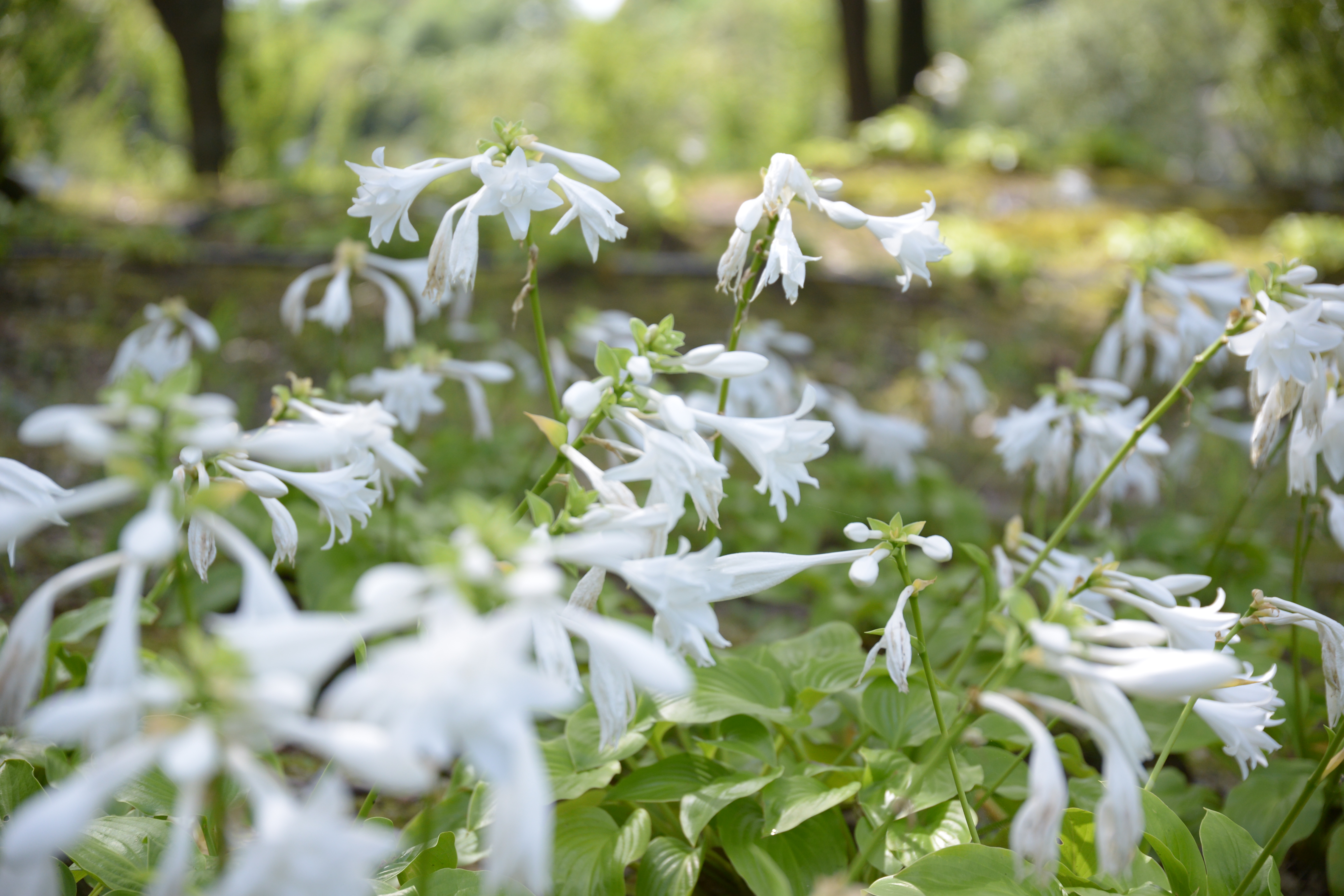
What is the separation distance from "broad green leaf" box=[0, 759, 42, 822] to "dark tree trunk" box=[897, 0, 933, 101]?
12729 millimetres

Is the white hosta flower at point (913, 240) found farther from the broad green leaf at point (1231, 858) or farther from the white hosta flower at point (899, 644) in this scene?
the broad green leaf at point (1231, 858)

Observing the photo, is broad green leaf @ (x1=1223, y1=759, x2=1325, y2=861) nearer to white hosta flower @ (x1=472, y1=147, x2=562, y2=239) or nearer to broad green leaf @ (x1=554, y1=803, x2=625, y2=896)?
broad green leaf @ (x1=554, y1=803, x2=625, y2=896)

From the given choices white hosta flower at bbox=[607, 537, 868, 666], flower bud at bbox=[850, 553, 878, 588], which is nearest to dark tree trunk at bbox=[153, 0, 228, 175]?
white hosta flower at bbox=[607, 537, 868, 666]

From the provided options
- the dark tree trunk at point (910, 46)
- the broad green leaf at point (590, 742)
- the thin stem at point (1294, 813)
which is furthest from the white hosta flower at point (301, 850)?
the dark tree trunk at point (910, 46)

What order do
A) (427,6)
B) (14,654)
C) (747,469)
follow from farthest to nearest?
(427,6) → (747,469) → (14,654)

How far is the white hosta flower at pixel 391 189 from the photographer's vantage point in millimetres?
1497

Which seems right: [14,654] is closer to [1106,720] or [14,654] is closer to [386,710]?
[386,710]

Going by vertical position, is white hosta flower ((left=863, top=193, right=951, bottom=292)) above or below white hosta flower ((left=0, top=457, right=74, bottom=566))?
above

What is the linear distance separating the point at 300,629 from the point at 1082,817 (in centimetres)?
133

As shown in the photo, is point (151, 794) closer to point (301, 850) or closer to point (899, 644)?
point (301, 850)

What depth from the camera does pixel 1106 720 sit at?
0.94 metres

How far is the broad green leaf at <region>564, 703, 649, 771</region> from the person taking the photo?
62.9 inches

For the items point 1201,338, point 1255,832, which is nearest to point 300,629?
point 1255,832

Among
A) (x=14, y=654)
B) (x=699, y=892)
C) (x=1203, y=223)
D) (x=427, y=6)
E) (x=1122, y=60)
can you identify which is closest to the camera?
(x=14, y=654)
